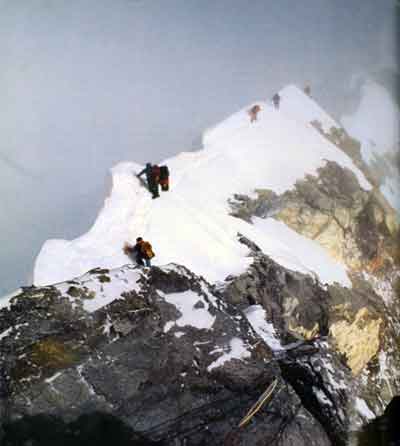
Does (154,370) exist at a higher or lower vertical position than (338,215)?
lower

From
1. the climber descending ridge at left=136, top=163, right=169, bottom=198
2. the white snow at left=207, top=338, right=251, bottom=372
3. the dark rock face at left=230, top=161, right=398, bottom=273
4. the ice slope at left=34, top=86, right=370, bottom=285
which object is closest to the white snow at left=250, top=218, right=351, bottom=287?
the ice slope at left=34, top=86, right=370, bottom=285

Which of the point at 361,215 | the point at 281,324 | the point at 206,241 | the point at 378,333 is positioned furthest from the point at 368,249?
the point at 206,241

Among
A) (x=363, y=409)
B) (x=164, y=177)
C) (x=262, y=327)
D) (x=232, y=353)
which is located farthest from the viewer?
(x=164, y=177)

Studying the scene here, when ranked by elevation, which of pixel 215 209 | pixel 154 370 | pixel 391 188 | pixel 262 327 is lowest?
pixel 262 327

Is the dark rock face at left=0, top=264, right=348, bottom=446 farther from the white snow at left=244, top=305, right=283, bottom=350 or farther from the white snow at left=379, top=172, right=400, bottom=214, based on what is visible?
the white snow at left=379, top=172, right=400, bottom=214

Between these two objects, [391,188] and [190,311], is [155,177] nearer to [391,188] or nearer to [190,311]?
[190,311]

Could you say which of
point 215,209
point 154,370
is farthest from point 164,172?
point 154,370

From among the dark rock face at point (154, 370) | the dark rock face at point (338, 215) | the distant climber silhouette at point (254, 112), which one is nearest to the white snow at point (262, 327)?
the dark rock face at point (154, 370)
